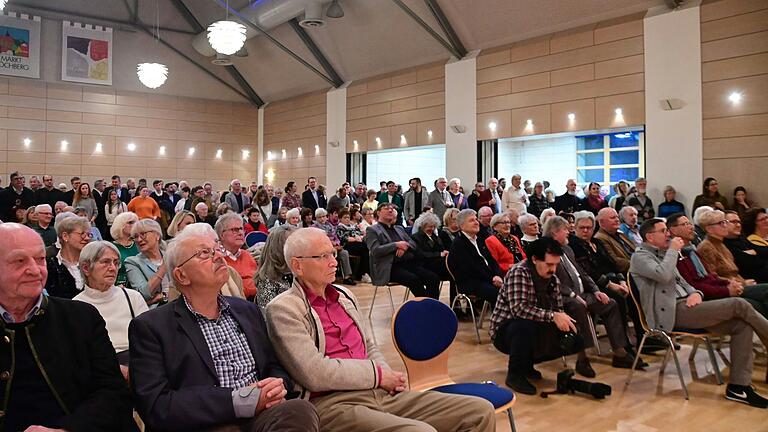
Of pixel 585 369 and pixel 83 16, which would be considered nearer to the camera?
pixel 585 369

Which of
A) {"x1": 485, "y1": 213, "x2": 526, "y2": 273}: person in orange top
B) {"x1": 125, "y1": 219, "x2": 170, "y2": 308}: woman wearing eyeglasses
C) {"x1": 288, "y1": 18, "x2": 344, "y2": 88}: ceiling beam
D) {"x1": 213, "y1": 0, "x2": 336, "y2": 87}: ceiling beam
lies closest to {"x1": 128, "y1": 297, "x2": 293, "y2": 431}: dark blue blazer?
{"x1": 125, "y1": 219, "x2": 170, "y2": 308}: woman wearing eyeglasses

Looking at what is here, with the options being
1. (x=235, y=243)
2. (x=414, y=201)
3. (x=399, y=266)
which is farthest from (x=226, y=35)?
(x=235, y=243)

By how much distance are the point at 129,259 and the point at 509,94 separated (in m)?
8.99

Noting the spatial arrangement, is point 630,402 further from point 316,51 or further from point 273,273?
point 316,51

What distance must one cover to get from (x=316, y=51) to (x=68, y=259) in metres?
11.4

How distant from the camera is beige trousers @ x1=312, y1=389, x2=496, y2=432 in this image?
2.00 meters

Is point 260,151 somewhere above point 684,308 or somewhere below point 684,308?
above

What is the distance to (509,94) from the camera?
36.6ft

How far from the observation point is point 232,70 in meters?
16.6

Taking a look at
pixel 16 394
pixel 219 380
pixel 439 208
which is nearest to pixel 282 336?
pixel 219 380

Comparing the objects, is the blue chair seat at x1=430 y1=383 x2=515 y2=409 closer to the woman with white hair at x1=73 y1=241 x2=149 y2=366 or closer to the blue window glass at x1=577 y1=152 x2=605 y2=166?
the woman with white hair at x1=73 y1=241 x2=149 y2=366

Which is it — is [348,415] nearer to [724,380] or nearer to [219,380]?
[219,380]

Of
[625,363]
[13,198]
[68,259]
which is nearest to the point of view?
[68,259]

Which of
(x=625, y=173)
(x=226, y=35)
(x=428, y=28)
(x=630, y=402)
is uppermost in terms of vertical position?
(x=428, y=28)
